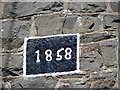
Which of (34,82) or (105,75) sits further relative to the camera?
(34,82)

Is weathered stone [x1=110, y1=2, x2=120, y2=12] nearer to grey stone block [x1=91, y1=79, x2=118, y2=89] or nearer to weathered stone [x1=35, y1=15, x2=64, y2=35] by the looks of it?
weathered stone [x1=35, y1=15, x2=64, y2=35]

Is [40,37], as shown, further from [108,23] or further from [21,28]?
[108,23]

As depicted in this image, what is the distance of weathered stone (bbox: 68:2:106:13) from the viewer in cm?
330

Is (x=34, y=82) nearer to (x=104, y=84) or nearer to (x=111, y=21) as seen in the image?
(x=104, y=84)

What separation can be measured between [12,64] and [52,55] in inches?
12.7

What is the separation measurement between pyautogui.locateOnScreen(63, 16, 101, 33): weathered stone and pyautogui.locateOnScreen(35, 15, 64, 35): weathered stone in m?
0.05

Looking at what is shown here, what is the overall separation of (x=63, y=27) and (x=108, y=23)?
337 mm

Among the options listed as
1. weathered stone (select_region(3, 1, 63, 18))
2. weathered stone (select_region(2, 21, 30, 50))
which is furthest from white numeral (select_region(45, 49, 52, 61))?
weathered stone (select_region(3, 1, 63, 18))

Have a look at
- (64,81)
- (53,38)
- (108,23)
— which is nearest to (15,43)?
(53,38)

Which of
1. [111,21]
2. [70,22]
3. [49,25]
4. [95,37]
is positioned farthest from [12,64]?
[111,21]

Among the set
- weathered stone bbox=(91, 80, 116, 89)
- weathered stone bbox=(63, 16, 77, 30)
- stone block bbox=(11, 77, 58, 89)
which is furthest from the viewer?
weathered stone bbox=(63, 16, 77, 30)

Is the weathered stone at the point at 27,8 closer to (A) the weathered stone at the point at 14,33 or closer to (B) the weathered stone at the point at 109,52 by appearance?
(A) the weathered stone at the point at 14,33

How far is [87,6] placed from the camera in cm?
333

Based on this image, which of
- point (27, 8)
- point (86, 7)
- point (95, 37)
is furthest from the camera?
point (27, 8)
